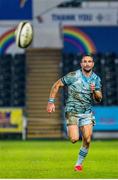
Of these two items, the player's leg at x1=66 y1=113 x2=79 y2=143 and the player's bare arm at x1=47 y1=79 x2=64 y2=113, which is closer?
the player's bare arm at x1=47 y1=79 x2=64 y2=113

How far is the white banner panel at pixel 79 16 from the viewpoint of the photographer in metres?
29.8

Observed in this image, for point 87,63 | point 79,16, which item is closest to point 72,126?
point 87,63

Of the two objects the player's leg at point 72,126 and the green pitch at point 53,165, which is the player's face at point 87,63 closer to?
the player's leg at point 72,126

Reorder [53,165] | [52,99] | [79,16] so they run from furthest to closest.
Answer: [79,16], [53,165], [52,99]

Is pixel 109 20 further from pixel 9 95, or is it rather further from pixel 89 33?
pixel 9 95

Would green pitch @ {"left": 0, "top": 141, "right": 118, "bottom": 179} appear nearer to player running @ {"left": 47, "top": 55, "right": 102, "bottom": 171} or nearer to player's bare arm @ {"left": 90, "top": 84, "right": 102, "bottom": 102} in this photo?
player running @ {"left": 47, "top": 55, "right": 102, "bottom": 171}

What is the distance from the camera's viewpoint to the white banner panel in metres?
29.8

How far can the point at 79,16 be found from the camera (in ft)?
98.1

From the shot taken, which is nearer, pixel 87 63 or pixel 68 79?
pixel 87 63

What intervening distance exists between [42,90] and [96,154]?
12764 mm

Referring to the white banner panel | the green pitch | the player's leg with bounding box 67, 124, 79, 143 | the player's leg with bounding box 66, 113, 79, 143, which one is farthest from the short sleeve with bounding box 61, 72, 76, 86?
the white banner panel

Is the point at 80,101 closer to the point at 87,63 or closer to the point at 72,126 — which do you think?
the point at 72,126

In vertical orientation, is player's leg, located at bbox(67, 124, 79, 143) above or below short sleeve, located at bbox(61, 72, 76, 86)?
below

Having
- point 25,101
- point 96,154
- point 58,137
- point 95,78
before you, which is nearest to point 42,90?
point 25,101
